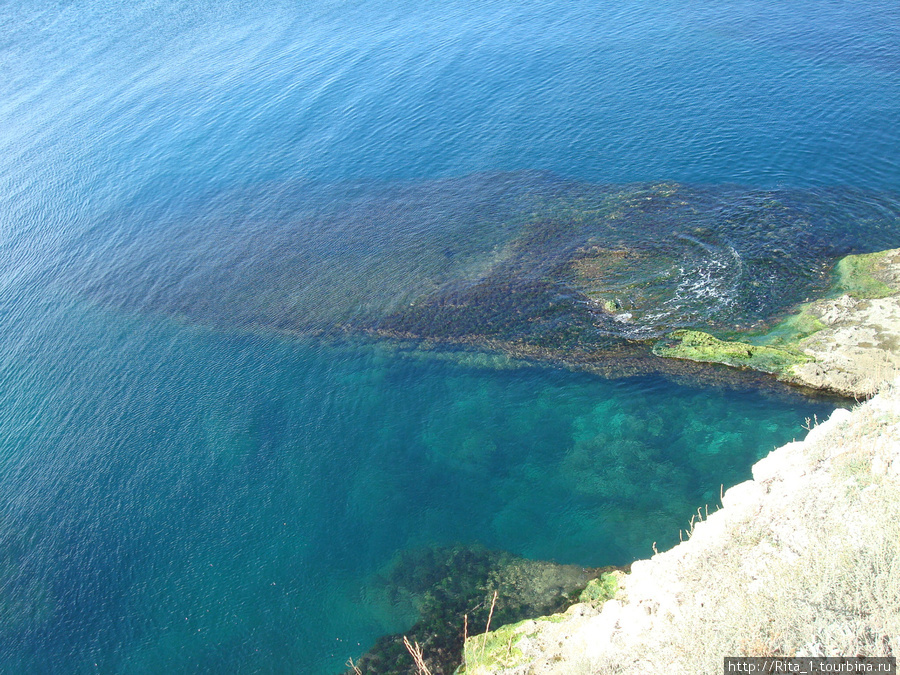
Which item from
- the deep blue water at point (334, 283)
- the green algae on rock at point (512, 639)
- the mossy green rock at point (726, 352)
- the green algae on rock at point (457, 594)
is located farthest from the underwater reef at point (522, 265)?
the green algae on rock at point (512, 639)

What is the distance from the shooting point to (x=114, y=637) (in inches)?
1203

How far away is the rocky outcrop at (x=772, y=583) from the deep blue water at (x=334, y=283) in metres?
7.23

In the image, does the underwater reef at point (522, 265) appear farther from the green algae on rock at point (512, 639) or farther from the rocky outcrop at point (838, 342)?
the green algae on rock at point (512, 639)

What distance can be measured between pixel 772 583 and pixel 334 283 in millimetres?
43583

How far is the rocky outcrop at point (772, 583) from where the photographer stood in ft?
54.5

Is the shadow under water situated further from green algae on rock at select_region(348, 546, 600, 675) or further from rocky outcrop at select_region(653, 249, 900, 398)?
green algae on rock at select_region(348, 546, 600, 675)

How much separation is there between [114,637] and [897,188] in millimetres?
67322

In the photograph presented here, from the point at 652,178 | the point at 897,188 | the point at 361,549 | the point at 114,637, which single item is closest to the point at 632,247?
the point at 652,178

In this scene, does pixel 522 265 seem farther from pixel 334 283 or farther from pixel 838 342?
pixel 838 342

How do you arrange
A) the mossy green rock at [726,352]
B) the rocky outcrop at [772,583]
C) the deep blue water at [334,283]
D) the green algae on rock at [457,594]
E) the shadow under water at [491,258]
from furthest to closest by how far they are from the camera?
the shadow under water at [491,258] < the mossy green rock at [726,352] < the deep blue water at [334,283] < the green algae on rock at [457,594] < the rocky outcrop at [772,583]

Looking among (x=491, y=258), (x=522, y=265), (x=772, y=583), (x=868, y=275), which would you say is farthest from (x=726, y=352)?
(x=772, y=583)

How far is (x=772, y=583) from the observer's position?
1861cm

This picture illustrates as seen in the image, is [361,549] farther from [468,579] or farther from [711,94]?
[711,94]

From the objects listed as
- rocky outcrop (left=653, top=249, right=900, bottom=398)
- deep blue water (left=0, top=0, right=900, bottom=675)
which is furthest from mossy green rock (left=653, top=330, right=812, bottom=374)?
deep blue water (left=0, top=0, right=900, bottom=675)
